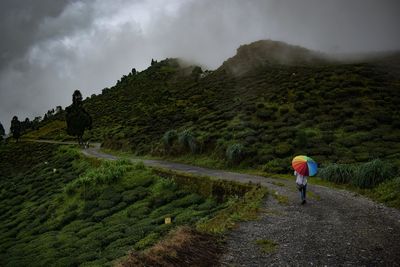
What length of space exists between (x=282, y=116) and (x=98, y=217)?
24.3 metres

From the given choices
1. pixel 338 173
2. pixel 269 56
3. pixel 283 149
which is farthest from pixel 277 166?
pixel 269 56

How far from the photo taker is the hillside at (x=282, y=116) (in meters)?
29.2

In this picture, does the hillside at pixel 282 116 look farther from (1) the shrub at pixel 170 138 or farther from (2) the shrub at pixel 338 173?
(2) the shrub at pixel 338 173

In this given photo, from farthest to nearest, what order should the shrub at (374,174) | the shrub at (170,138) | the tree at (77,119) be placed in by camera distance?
→ the tree at (77,119) → the shrub at (170,138) → the shrub at (374,174)

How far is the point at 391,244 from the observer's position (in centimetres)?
1090

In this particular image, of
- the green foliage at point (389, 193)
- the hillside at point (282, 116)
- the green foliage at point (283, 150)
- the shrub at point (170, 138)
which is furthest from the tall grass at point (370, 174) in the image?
the shrub at point (170, 138)

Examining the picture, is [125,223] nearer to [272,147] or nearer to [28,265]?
[28,265]

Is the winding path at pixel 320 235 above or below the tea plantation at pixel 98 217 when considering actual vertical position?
above

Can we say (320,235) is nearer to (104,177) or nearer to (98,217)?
(98,217)

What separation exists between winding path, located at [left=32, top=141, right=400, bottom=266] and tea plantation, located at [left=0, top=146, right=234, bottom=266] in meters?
3.03

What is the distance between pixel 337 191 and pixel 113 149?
138 ft

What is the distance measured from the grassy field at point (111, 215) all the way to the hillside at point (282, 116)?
265 inches

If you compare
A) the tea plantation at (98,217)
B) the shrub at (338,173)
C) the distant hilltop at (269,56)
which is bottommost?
the tea plantation at (98,217)

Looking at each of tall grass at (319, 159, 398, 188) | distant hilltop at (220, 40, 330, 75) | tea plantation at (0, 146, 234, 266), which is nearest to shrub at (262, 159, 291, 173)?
tall grass at (319, 159, 398, 188)
